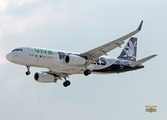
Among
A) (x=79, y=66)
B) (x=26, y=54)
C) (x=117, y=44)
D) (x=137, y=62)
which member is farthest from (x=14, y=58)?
(x=137, y=62)

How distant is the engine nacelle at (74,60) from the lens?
61531 mm

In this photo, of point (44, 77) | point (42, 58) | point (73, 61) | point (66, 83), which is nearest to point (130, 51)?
point (66, 83)

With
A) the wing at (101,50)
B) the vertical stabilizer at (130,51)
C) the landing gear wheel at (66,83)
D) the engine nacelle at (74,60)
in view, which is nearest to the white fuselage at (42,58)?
the engine nacelle at (74,60)

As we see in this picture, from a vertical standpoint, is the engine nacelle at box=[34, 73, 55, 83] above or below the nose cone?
below

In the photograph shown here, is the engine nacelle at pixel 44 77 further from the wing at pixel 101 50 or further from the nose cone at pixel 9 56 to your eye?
the nose cone at pixel 9 56

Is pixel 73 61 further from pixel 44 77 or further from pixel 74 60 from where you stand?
pixel 44 77

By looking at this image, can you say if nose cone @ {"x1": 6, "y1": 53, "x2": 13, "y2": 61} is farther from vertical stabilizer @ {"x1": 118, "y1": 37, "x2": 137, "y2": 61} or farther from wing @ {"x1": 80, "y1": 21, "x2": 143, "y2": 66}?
vertical stabilizer @ {"x1": 118, "y1": 37, "x2": 137, "y2": 61}

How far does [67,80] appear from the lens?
228 feet

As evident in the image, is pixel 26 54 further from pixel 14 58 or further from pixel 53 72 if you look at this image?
pixel 53 72

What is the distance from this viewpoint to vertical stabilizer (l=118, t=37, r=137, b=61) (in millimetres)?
71294

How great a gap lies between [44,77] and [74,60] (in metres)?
8.80

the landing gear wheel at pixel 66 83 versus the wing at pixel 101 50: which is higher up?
the wing at pixel 101 50

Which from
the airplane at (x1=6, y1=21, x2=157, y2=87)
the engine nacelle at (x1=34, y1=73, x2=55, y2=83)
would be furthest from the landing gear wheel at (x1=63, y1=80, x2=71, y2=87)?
the engine nacelle at (x1=34, y1=73, x2=55, y2=83)

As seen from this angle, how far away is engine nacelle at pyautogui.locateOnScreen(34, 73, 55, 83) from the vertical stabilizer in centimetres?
1107
